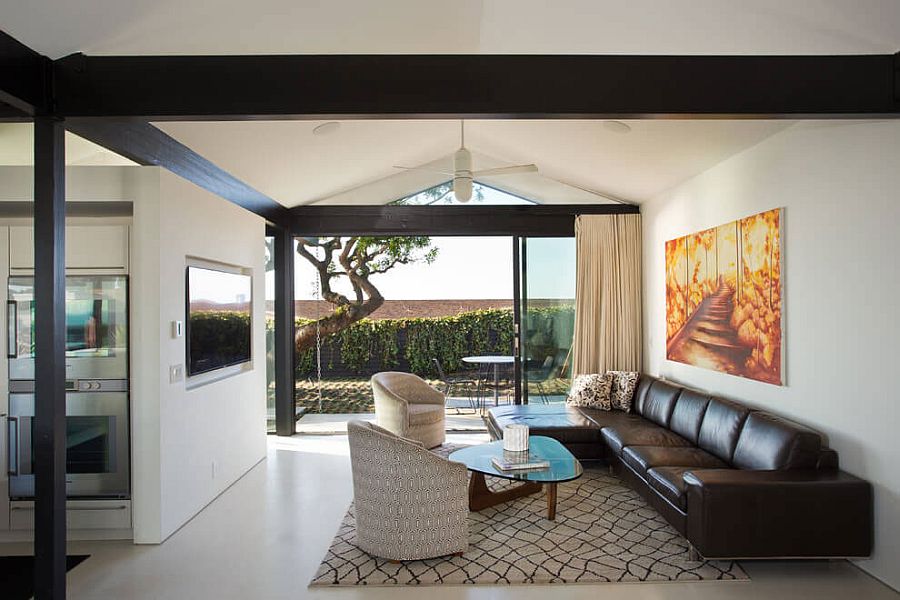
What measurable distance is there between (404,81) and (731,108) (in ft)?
5.15

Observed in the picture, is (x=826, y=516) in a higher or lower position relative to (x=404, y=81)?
lower

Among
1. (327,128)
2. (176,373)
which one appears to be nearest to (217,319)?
(176,373)

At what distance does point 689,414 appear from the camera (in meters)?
4.83

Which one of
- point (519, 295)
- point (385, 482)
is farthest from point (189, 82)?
point (519, 295)

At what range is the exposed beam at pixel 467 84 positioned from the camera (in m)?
2.88

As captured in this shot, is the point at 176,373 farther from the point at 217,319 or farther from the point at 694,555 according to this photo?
the point at 694,555

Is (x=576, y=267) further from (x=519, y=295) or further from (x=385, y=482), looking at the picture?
(x=385, y=482)

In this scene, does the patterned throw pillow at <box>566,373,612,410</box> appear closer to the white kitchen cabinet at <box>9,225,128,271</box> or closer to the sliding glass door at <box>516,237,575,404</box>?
the sliding glass door at <box>516,237,575,404</box>

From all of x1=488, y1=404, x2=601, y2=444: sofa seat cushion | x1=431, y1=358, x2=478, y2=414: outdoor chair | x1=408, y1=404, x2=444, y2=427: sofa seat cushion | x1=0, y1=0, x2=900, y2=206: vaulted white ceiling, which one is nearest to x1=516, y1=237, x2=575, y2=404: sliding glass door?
x1=488, y1=404, x2=601, y2=444: sofa seat cushion

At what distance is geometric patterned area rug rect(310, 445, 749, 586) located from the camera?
3338 mm

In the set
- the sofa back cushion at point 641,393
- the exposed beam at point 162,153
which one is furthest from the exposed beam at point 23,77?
the sofa back cushion at point 641,393

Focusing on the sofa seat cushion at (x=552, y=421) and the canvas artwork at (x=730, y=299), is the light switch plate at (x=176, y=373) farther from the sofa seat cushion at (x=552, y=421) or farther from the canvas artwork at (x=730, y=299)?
the canvas artwork at (x=730, y=299)

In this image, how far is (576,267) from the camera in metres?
7.03

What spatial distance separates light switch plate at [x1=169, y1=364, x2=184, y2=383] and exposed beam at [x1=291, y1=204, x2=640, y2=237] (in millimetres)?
3222
